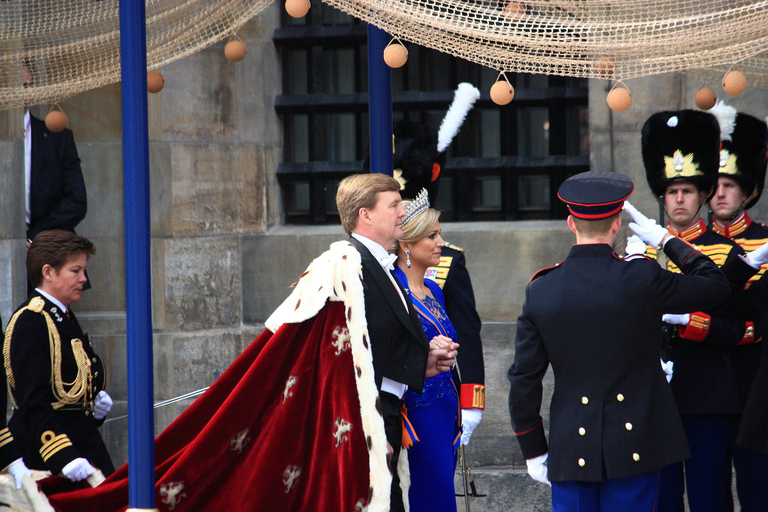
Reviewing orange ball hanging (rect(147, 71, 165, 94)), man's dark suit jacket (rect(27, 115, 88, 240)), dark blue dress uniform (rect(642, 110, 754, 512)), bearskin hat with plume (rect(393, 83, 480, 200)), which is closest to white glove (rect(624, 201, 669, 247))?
dark blue dress uniform (rect(642, 110, 754, 512))

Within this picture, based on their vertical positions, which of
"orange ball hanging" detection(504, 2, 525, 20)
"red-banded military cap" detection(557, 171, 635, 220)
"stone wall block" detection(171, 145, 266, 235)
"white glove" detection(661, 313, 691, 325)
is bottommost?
"white glove" detection(661, 313, 691, 325)

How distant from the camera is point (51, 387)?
334 centimetres

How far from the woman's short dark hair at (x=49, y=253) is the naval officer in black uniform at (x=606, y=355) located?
192cm

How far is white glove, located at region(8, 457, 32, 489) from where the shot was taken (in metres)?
2.96

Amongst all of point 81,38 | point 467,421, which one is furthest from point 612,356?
point 81,38

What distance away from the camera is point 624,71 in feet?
10.9

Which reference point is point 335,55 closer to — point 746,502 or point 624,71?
point 624,71

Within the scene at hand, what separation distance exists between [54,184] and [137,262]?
2924mm

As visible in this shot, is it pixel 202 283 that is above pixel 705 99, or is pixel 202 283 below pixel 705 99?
below

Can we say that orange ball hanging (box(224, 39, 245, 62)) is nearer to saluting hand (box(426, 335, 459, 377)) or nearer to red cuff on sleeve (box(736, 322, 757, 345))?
saluting hand (box(426, 335, 459, 377))

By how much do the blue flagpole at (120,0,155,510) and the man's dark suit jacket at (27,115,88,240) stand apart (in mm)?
2804

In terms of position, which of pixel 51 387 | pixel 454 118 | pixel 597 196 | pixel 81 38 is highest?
pixel 81 38

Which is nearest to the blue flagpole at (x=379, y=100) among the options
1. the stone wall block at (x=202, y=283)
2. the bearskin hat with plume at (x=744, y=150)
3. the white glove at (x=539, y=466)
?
the white glove at (x=539, y=466)

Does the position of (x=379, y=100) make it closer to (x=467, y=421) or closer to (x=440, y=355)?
(x=440, y=355)
